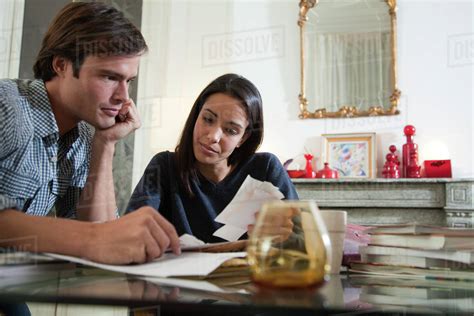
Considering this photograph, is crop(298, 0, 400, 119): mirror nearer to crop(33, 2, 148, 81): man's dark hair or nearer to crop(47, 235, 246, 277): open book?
crop(33, 2, 148, 81): man's dark hair

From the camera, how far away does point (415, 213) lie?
8.07 feet

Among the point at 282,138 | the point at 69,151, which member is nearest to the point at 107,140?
the point at 69,151

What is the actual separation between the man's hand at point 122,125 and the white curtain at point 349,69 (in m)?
1.89

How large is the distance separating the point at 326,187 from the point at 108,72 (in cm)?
179

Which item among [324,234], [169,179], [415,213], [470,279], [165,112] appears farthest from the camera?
[165,112]

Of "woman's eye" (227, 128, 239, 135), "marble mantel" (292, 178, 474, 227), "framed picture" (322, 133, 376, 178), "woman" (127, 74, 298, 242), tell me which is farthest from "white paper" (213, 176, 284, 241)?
"framed picture" (322, 133, 376, 178)

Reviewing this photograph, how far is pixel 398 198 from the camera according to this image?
8.05 feet

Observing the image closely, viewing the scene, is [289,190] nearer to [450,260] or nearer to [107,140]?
[107,140]

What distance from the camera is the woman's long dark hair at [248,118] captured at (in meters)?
1.20

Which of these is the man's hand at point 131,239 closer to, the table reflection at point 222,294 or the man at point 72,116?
the table reflection at point 222,294

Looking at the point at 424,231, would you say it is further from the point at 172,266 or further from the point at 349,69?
the point at 349,69

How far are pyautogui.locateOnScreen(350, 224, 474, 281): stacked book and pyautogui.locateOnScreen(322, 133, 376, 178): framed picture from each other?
210 centimetres

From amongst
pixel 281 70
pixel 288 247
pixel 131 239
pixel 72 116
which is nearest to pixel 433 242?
pixel 288 247

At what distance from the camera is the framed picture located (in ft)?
8.61
